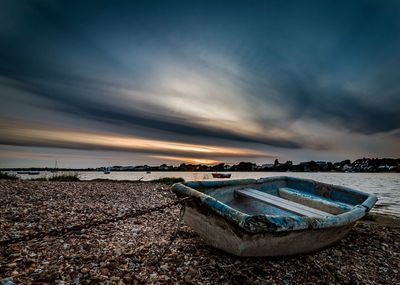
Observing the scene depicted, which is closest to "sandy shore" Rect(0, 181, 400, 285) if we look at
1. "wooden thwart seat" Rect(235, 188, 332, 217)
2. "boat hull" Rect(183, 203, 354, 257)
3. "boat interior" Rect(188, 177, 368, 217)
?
"boat hull" Rect(183, 203, 354, 257)

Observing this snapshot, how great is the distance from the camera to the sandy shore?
3500 mm

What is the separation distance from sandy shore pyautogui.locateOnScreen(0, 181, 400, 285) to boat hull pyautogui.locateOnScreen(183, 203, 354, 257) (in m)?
0.37

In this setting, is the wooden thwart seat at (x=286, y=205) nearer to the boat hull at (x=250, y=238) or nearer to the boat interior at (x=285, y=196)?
the boat interior at (x=285, y=196)

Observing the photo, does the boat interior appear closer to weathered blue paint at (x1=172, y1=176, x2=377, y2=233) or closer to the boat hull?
weathered blue paint at (x1=172, y1=176, x2=377, y2=233)

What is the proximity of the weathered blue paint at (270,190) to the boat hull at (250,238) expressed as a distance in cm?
19

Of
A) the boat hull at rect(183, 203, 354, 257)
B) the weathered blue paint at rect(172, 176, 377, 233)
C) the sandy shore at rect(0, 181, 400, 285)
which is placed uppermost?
the weathered blue paint at rect(172, 176, 377, 233)

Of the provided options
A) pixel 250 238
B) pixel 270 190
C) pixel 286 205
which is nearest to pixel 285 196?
pixel 270 190

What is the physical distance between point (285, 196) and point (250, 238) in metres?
4.74

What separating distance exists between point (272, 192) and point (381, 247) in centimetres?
311

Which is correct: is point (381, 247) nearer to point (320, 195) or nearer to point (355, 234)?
point (355, 234)

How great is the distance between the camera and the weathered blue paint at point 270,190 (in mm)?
3082

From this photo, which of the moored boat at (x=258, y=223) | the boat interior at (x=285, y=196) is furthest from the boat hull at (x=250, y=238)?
Answer: the boat interior at (x=285, y=196)

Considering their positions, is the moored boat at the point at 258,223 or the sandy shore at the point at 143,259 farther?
the sandy shore at the point at 143,259

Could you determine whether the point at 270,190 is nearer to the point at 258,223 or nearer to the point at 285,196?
the point at 285,196
